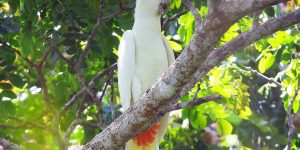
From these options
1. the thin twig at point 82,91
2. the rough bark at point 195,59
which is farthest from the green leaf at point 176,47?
the rough bark at point 195,59

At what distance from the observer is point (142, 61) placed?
3734mm

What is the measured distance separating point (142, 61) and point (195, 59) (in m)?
1.23

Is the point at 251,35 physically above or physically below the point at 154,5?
below

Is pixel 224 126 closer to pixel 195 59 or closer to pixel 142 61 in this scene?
pixel 142 61

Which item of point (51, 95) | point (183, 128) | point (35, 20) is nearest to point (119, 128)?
point (35, 20)

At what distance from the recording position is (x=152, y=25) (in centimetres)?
376

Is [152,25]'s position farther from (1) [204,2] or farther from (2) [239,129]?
(2) [239,129]

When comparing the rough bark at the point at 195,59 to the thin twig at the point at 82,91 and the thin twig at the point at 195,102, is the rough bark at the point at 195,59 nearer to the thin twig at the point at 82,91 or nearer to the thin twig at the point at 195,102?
the thin twig at the point at 195,102

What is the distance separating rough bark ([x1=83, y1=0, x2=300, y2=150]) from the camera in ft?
7.91

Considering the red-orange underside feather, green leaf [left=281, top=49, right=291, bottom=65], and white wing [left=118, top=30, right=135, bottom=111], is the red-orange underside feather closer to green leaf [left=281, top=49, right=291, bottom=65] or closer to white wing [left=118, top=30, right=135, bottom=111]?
white wing [left=118, top=30, right=135, bottom=111]

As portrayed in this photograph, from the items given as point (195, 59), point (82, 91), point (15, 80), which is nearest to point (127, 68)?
point (82, 91)

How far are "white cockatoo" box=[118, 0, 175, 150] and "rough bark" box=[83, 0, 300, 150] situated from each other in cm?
70

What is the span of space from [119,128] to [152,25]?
3.39ft

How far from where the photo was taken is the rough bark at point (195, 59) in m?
2.41
